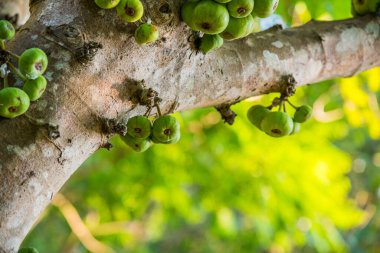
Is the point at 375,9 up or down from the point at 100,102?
down

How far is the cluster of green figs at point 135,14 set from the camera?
1371mm

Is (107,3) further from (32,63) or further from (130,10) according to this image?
(32,63)

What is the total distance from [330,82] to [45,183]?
3268 millimetres

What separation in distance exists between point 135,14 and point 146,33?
0.18ft

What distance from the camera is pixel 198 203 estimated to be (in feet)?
16.7

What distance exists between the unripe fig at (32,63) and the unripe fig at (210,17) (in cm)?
40

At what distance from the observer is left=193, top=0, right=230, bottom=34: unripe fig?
1.41 meters

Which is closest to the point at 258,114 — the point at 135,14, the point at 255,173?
the point at 135,14

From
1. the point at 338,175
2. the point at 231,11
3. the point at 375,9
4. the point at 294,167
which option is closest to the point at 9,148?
the point at 231,11

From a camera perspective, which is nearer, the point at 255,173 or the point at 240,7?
the point at 240,7

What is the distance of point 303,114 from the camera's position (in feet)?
6.33

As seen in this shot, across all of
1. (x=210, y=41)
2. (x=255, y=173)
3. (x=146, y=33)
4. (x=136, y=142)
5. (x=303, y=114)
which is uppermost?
(x=146, y=33)

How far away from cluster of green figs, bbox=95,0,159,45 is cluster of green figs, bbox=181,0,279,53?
0.36 ft

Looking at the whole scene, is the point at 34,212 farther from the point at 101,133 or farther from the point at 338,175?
the point at 338,175
